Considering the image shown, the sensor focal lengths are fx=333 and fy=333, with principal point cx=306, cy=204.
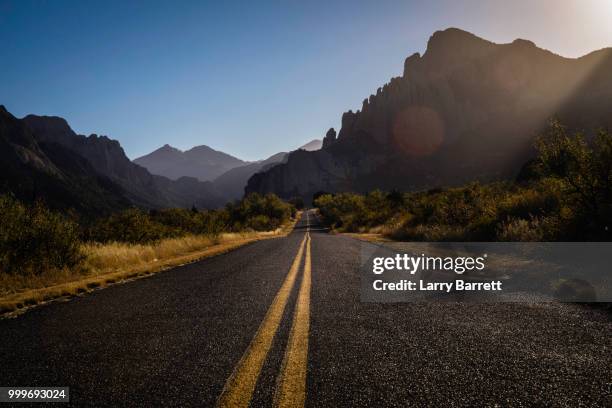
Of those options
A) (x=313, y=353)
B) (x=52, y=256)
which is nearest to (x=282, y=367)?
(x=313, y=353)

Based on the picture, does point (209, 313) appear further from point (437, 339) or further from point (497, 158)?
point (497, 158)

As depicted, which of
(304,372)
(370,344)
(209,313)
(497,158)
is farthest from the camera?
(497,158)

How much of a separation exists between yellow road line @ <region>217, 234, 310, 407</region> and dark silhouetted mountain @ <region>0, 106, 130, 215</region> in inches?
3906

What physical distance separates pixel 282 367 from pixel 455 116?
168342mm

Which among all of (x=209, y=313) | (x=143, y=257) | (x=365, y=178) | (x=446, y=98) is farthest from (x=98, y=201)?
(x=446, y=98)

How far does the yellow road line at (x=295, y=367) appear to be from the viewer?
80.1 inches

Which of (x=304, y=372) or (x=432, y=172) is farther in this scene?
(x=432, y=172)

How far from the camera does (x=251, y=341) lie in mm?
3090

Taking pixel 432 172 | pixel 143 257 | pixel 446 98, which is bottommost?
pixel 143 257

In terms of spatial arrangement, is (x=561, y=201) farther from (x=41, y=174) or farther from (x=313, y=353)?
A: (x=41, y=174)

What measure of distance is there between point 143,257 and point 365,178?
151032 mm

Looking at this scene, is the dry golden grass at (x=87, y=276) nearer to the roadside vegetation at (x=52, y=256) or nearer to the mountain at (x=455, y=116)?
the roadside vegetation at (x=52, y=256)

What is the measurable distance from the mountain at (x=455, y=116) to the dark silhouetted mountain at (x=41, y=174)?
8760 cm

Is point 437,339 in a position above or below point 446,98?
below
